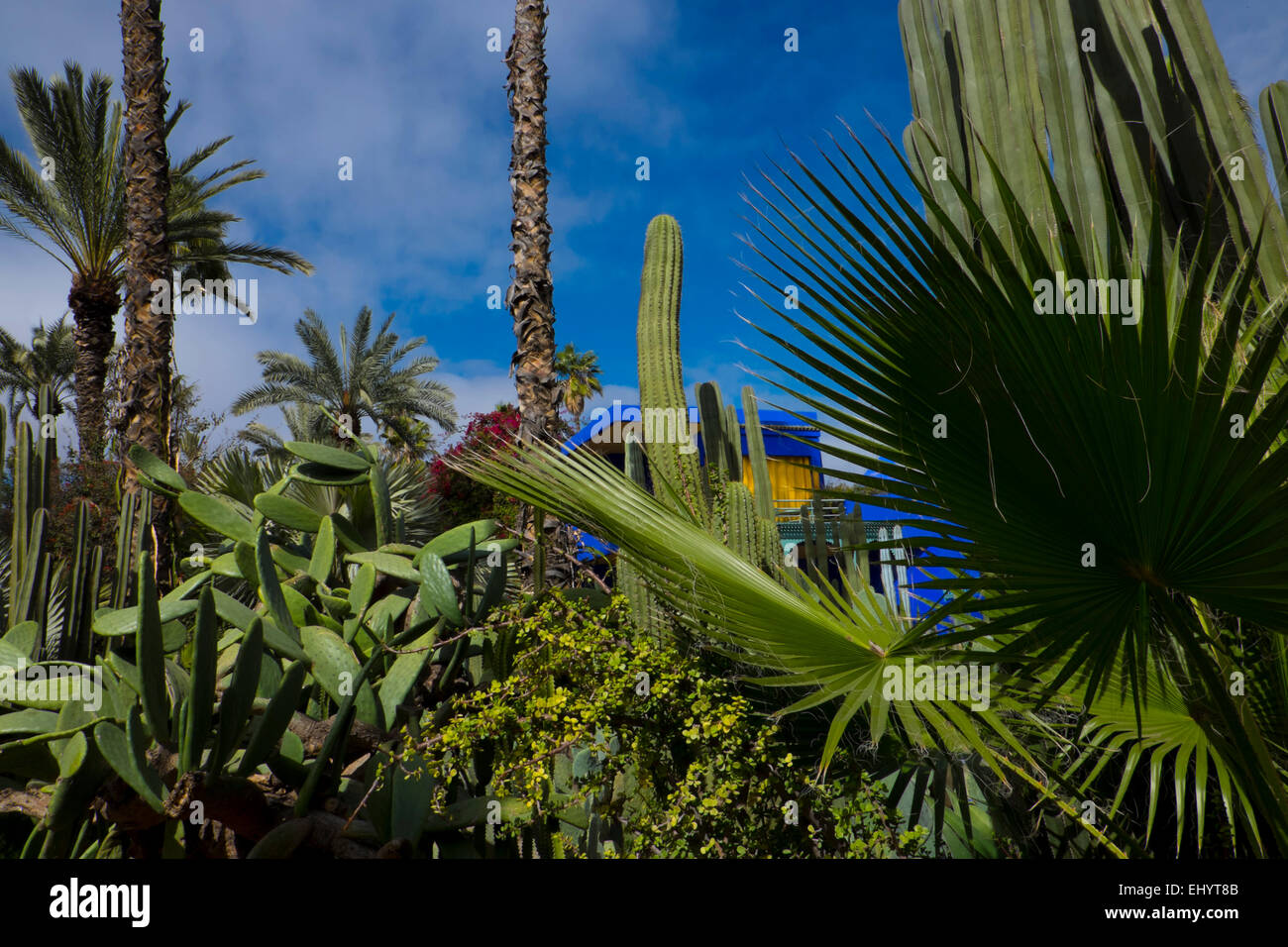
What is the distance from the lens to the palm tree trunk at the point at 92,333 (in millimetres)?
11859

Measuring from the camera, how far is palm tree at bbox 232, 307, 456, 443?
22125mm

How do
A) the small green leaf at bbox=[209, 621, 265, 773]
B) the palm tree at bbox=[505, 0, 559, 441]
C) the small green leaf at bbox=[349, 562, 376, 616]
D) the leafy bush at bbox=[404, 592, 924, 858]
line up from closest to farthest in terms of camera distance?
1. the small green leaf at bbox=[209, 621, 265, 773]
2. the leafy bush at bbox=[404, 592, 924, 858]
3. the small green leaf at bbox=[349, 562, 376, 616]
4. the palm tree at bbox=[505, 0, 559, 441]

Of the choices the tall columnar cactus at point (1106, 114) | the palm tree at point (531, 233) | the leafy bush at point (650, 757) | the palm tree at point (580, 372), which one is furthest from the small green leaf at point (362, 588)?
the palm tree at point (580, 372)

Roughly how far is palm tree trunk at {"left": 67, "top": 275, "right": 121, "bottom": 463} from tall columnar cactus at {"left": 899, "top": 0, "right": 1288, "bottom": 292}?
42.1 ft

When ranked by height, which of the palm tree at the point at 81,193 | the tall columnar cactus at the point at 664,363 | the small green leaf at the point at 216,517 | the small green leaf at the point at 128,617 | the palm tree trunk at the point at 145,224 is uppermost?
the palm tree at the point at 81,193

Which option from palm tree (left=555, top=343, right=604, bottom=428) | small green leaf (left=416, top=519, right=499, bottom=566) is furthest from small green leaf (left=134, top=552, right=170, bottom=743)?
palm tree (left=555, top=343, right=604, bottom=428)

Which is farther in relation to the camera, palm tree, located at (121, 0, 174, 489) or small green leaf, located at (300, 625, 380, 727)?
palm tree, located at (121, 0, 174, 489)

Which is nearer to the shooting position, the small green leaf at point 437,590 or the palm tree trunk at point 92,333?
the small green leaf at point 437,590

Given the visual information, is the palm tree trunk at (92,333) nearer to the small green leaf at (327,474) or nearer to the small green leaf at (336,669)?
the small green leaf at (327,474)

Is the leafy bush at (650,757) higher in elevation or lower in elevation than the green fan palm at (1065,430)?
lower

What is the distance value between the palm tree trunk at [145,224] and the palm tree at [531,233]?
8.09 feet

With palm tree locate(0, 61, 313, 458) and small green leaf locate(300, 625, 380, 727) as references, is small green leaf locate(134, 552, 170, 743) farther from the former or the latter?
palm tree locate(0, 61, 313, 458)
